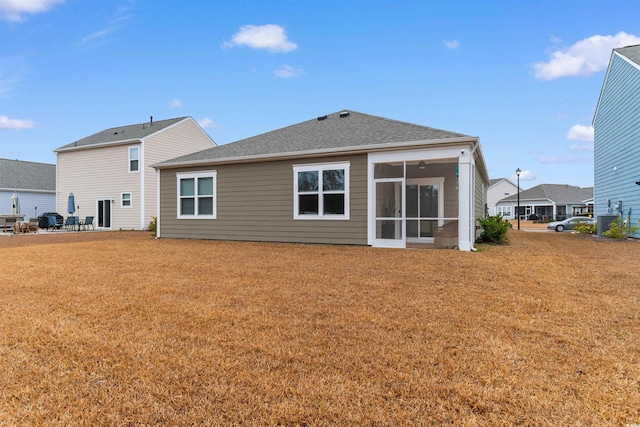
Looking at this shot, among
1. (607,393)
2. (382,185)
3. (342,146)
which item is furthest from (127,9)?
(607,393)

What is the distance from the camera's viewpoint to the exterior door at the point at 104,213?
22.7m

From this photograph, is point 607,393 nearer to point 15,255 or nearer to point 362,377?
point 362,377

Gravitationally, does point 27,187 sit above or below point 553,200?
above

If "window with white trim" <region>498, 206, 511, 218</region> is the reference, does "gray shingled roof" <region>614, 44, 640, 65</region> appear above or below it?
above

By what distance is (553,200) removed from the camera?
4562cm

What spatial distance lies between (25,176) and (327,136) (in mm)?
29994

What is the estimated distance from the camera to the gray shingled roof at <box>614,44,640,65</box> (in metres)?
14.2

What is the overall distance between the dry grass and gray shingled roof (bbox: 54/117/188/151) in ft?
59.2

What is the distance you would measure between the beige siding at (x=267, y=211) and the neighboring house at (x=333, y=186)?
3cm

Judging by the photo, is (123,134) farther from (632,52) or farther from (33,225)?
(632,52)

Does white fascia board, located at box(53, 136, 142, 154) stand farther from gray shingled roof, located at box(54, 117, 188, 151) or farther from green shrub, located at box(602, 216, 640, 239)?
green shrub, located at box(602, 216, 640, 239)

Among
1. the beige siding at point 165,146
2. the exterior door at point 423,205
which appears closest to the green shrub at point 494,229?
the exterior door at point 423,205

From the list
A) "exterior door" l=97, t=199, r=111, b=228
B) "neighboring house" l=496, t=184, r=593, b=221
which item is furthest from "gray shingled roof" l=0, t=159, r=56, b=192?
"neighboring house" l=496, t=184, r=593, b=221

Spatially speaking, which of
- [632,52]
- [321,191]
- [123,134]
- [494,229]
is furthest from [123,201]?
[632,52]
